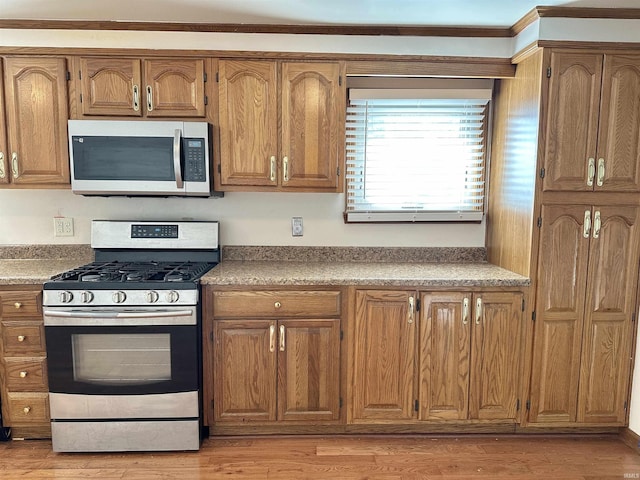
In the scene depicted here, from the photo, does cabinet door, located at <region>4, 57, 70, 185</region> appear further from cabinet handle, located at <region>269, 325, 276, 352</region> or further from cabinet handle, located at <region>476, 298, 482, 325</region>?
cabinet handle, located at <region>476, 298, 482, 325</region>

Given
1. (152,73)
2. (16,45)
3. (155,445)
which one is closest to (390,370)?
(155,445)

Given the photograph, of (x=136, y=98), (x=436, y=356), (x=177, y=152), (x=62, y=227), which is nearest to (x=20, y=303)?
(x=62, y=227)

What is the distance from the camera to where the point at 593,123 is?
2.21m

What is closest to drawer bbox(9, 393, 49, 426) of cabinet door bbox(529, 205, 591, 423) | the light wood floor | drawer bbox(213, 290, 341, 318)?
the light wood floor

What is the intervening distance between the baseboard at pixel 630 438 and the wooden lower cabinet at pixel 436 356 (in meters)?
0.62

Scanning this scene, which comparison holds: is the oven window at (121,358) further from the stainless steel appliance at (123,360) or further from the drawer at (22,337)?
the drawer at (22,337)

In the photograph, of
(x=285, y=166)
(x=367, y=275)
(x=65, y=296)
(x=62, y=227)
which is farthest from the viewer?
(x=62, y=227)

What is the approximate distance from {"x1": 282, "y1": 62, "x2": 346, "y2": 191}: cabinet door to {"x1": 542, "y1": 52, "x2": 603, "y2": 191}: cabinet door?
110 cm

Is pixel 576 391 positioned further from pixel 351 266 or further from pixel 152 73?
pixel 152 73

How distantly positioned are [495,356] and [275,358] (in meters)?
1.19

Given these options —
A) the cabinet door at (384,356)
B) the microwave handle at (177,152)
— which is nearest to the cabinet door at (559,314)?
the cabinet door at (384,356)

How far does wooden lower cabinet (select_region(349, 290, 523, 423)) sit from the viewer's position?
90.6 inches

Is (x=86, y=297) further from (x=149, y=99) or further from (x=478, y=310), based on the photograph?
(x=478, y=310)

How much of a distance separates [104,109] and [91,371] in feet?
4.64
